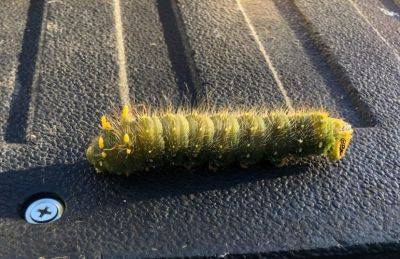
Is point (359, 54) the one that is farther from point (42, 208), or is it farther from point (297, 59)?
point (42, 208)

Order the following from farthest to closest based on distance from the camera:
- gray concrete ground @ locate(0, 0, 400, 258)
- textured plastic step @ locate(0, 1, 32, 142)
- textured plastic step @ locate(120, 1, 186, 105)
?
1. textured plastic step @ locate(120, 1, 186, 105)
2. textured plastic step @ locate(0, 1, 32, 142)
3. gray concrete ground @ locate(0, 0, 400, 258)

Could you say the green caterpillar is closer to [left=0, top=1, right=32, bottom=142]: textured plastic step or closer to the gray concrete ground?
the gray concrete ground

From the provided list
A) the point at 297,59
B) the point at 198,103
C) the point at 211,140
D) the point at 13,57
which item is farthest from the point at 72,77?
the point at 297,59

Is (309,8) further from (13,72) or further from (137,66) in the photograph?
(13,72)

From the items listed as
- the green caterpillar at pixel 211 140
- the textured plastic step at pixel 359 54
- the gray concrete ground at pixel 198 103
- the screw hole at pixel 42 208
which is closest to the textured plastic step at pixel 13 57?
the gray concrete ground at pixel 198 103

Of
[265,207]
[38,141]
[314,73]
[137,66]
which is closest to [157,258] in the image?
[265,207]

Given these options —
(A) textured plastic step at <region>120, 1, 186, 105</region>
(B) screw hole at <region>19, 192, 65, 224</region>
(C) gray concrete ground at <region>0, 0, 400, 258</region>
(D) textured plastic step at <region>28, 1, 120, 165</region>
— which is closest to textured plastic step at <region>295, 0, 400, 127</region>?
(C) gray concrete ground at <region>0, 0, 400, 258</region>

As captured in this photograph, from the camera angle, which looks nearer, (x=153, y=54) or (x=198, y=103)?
(x=198, y=103)
